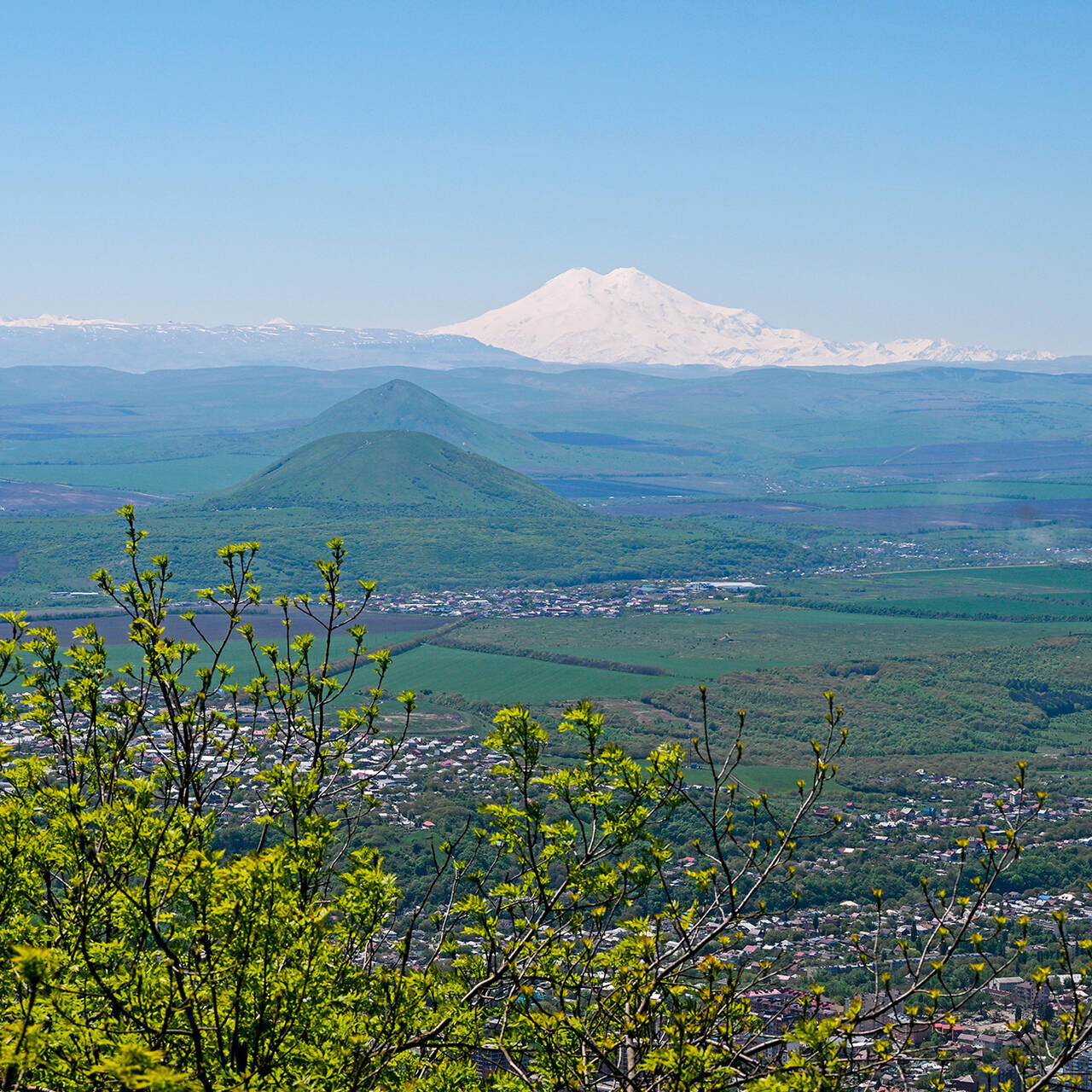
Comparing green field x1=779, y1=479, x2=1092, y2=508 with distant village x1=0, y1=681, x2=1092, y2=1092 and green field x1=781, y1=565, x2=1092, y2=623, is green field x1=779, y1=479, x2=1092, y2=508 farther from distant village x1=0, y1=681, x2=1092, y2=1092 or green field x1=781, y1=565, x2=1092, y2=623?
distant village x1=0, y1=681, x2=1092, y2=1092

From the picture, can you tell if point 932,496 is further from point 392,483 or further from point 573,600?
point 573,600

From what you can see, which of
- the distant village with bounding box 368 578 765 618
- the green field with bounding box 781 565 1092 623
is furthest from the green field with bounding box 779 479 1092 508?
the distant village with bounding box 368 578 765 618

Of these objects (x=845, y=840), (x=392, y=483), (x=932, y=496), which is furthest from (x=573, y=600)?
(x=932, y=496)

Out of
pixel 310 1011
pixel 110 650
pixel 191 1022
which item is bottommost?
pixel 110 650

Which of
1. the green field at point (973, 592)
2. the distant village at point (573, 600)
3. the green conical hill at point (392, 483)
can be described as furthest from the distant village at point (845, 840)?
the green conical hill at point (392, 483)

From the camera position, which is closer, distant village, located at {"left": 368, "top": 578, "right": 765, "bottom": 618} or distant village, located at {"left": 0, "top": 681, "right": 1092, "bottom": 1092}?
distant village, located at {"left": 0, "top": 681, "right": 1092, "bottom": 1092}

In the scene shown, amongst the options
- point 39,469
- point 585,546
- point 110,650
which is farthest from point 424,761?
point 39,469

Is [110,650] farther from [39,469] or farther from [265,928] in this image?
[39,469]

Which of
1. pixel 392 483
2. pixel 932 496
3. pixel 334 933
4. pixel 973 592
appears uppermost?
pixel 334 933
